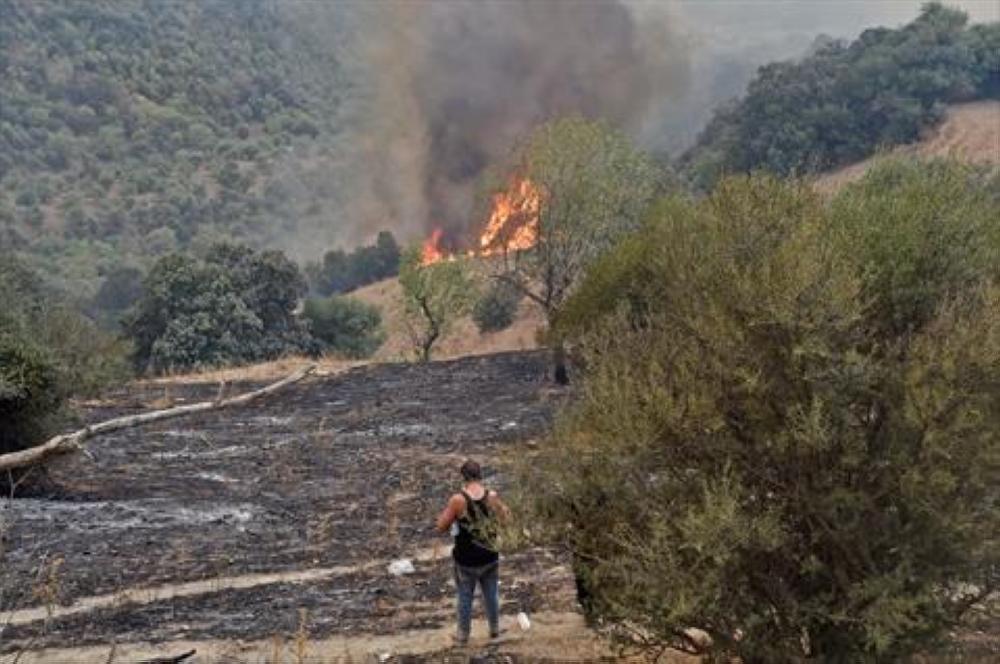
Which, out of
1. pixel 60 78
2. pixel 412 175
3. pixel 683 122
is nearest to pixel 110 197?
pixel 60 78

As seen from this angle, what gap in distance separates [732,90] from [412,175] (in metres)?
73.5

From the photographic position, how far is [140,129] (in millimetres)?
105688

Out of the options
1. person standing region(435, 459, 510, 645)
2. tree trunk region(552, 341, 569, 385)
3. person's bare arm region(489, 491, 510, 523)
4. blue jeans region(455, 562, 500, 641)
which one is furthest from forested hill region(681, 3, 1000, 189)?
person's bare arm region(489, 491, 510, 523)

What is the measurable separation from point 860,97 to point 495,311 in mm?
27678

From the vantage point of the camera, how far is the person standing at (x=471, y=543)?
11062 millimetres

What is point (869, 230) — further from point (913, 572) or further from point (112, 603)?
point (112, 603)

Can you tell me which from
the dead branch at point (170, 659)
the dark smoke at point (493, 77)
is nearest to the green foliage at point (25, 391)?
the dead branch at point (170, 659)

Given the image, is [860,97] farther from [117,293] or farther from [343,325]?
[117,293]

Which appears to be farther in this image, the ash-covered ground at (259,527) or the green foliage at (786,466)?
the ash-covered ground at (259,527)

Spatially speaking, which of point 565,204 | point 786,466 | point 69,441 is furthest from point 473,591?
point 565,204

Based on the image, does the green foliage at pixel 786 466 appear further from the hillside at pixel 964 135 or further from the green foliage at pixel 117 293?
the green foliage at pixel 117 293

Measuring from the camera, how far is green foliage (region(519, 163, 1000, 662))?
8.80m

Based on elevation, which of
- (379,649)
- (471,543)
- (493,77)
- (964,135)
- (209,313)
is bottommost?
(379,649)

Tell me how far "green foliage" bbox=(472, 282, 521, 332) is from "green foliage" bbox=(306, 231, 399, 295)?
15299mm
